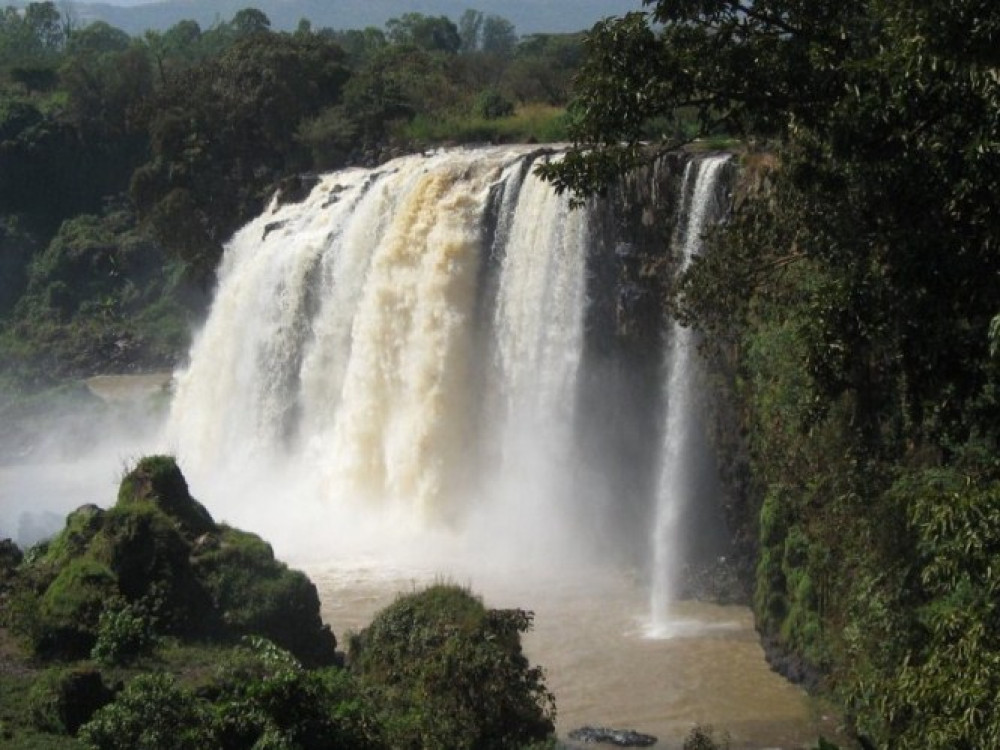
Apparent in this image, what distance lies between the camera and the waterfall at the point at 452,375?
2361 cm

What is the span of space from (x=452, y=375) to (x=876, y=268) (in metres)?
16.5

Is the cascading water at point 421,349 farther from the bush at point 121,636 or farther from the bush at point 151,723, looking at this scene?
the bush at point 151,723

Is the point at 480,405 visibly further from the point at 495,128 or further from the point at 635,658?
the point at 495,128

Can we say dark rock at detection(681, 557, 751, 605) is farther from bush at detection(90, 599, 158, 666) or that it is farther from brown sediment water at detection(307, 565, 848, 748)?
bush at detection(90, 599, 158, 666)

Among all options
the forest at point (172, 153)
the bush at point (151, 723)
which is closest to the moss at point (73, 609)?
the bush at point (151, 723)

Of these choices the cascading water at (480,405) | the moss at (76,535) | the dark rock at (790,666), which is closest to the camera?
the moss at (76,535)

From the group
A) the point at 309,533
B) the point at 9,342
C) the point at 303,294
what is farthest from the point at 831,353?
the point at 9,342

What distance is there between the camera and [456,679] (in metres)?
13.0

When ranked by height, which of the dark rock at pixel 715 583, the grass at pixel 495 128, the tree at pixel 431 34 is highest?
the tree at pixel 431 34

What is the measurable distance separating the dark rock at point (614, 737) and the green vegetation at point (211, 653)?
735 mm

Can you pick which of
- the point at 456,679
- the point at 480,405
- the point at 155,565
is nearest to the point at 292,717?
the point at 456,679

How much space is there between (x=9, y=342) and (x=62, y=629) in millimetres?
33567

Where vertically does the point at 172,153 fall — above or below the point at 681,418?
above

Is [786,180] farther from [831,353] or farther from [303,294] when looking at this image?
[303,294]
